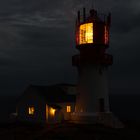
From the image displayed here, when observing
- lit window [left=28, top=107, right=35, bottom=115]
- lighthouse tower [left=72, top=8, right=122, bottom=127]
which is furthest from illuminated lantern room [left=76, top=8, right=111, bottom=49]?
lit window [left=28, top=107, right=35, bottom=115]

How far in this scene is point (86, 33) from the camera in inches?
1499

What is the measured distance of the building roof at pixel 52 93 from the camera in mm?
45531

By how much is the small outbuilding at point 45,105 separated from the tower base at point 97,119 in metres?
5.65

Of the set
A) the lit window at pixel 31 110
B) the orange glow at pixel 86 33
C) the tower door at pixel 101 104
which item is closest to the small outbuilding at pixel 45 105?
the lit window at pixel 31 110

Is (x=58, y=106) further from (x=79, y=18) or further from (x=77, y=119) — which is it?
(x=79, y=18)

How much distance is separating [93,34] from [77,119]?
31.2ft

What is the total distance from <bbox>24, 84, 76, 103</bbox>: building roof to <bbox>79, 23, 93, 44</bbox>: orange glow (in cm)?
1073

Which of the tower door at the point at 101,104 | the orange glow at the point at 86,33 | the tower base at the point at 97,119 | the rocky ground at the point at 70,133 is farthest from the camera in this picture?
the tower door at the point at 101,104

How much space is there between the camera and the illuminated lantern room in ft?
123

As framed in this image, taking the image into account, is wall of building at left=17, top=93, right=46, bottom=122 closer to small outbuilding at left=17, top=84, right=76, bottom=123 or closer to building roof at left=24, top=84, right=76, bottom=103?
small outbuilding at left=17, top=84, right=76, bottom=123

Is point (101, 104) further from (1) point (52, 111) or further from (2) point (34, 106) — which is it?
(2) point (34, 106)

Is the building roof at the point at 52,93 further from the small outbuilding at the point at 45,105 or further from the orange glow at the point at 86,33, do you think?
the orange glow at the point at 86,33

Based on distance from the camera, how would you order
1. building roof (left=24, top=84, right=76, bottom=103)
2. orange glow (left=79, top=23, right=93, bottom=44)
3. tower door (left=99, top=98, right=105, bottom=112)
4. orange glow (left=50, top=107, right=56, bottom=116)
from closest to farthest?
1. orange glow (left=79, top=23, right=93, bottom=44)
2. tower door (left=99, top=98, right=105, bottom=112)
3. orange glow (left=50, top=107, right=56, bottom=116)
4. building roof (left=24, top=84, right=76, bottom=103)

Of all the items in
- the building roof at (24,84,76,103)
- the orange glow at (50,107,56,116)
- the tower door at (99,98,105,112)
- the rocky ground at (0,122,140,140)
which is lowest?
the rocky ground at (0,122,140,140)
